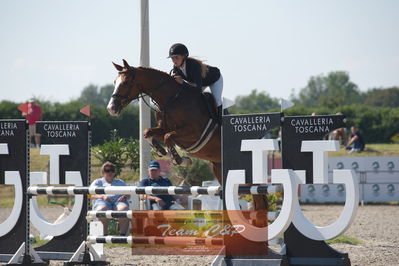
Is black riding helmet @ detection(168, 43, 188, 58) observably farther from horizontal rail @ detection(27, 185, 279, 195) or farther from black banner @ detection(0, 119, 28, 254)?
black banner @ detection(0, 119, 28, 254)

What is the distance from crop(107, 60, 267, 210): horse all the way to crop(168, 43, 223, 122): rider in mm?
92

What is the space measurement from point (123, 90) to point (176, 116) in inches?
22.6

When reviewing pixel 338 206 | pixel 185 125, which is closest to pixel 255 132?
pixel 185 125

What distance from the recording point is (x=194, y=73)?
20.1 feet

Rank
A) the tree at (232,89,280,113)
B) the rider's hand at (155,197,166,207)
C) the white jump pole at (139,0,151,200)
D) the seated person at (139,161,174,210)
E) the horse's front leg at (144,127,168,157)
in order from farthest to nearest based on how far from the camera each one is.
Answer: the tree at (232,89,280,113)
the white jump pole at (139,0,151,200)
the rider's hand at (155,197,166,207)
the seated person at (139,161,174,210)
the horse's front leg at (144,127,168,157)

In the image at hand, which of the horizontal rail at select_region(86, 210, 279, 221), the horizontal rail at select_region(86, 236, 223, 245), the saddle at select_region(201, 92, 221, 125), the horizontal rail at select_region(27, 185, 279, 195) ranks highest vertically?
the saddle at select_region(201, 92, 221, 125)

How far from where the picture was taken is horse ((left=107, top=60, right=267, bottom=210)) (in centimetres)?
598

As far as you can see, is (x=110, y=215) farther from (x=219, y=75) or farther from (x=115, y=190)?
(x=219, y=75)

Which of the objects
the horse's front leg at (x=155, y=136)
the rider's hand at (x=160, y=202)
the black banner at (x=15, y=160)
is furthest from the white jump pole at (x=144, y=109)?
the black banner at (x=15, y=160)

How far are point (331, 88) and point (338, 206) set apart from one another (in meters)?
78.9

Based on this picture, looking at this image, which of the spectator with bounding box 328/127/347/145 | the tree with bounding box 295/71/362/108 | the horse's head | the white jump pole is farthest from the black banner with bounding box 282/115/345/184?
the tree with bounding box 295/71/362/108

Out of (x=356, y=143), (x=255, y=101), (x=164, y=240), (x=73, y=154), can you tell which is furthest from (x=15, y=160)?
(x=255, y=101)

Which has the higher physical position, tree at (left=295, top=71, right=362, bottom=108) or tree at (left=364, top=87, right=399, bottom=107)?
tree at (left=295, top=71, right=362, bottom=108)

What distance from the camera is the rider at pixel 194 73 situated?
237 inches
